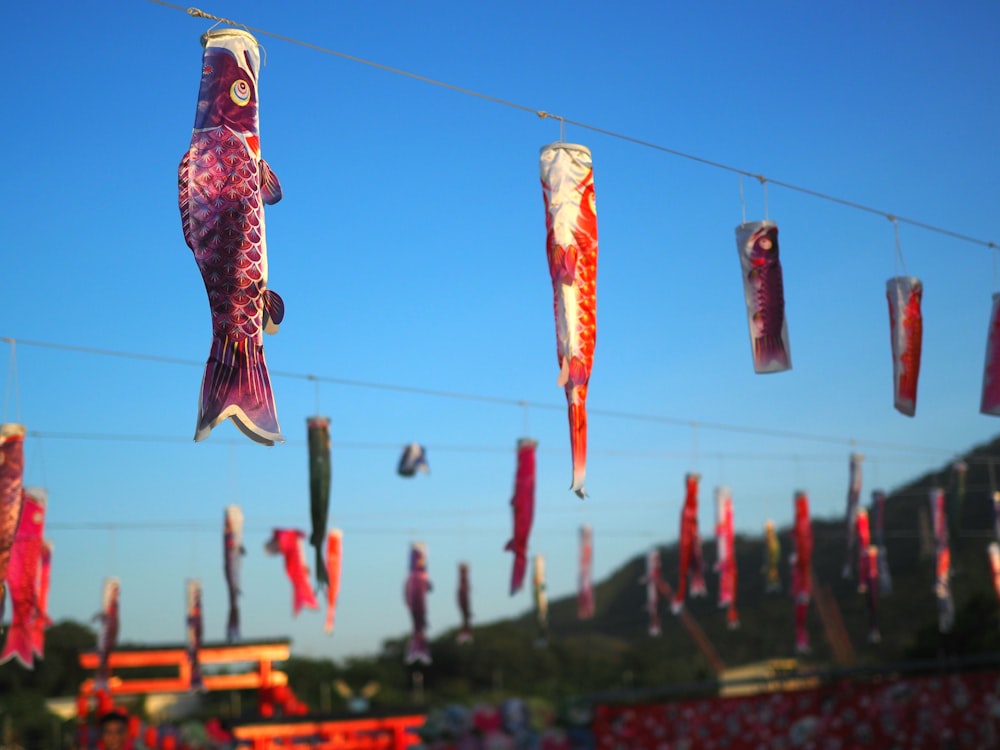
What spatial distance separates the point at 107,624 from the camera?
741 inches

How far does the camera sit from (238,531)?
14.9 meters

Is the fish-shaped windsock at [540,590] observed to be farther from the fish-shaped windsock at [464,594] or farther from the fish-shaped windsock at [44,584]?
the fish-shaped windsock at [44,584]

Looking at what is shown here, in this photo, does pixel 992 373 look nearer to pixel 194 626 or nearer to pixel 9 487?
pixel 9 487

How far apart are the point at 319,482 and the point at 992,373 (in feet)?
19.7

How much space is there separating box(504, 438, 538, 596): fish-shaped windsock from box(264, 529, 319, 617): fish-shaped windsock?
4.19 metres

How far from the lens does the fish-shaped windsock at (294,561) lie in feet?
55.1

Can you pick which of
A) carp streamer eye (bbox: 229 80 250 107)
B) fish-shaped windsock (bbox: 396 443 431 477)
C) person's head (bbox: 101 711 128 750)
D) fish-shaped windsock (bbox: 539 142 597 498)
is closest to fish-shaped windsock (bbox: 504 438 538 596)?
fish-shaped windsock (bbox: 396 443 431 477)

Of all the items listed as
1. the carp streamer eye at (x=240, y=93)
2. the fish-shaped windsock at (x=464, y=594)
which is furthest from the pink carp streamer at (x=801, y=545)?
the carp streamer eye at (x=240, y=93)

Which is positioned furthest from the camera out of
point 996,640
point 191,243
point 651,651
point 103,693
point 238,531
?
point 651,651

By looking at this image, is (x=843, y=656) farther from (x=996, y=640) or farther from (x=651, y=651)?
(x=996, y=640)

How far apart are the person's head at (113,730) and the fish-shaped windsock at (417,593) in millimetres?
12101

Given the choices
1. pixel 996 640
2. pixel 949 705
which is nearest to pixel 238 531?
pixel 949 705

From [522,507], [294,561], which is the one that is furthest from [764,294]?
[294,561]

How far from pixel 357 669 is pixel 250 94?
3204 cm
